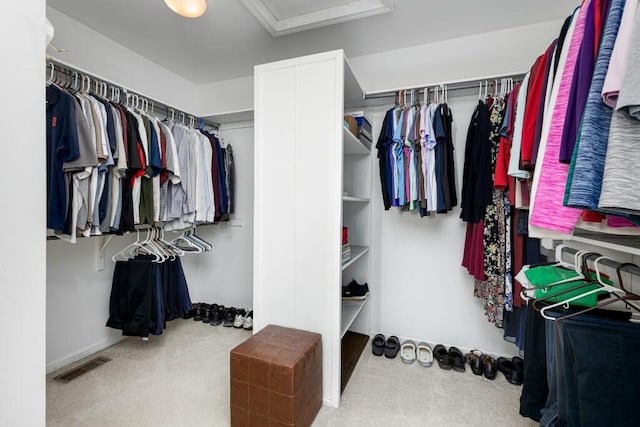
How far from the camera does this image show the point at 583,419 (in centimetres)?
68

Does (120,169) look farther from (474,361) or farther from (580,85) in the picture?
(474,361)

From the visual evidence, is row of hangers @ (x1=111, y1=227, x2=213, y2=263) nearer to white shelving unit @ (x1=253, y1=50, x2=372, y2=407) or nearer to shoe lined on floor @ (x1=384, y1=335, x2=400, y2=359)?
white shelving unit @ (x1=253, y1=50, x2=372, y2=407)

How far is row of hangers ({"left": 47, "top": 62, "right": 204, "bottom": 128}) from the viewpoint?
160 cm

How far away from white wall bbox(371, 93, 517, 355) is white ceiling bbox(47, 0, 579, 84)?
1.69ft

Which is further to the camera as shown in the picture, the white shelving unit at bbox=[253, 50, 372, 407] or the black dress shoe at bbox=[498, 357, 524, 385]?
the black dress shoe at bbox=[498, 357, 524, 385]

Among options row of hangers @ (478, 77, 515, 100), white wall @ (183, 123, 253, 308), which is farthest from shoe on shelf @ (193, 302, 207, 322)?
row of hangers @ (478, 77, 515, 100)

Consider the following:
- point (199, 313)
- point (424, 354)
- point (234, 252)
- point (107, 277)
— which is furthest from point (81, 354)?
point (424, 354)

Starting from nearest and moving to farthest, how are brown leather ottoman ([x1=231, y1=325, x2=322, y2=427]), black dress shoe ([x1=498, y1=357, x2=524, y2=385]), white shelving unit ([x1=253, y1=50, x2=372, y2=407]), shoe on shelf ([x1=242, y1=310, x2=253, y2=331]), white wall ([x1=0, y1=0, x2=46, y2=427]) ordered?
white wall ([x1=0, y1=0, x2=46, y2=427])
brown leather ottoman ([x1=231, y1=325, x2=322, y2=427])
white shelving unit ([x1=253, y1=50, x2=372, y2=407])
black dress shoe ([x1=498, y1=357, x2=524, y2=385])
shoe on shelf ([x1=242, y1=310, x2=253, y2=331])

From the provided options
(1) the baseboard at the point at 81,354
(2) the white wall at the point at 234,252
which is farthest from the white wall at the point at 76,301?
(2) the white wall at the point at 234,252

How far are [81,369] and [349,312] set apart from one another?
6.22 ft

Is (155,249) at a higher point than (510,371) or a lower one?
higher

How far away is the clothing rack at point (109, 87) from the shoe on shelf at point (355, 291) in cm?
196

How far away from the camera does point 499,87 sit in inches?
76.7

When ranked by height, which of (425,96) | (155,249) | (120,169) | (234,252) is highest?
(425,96)
